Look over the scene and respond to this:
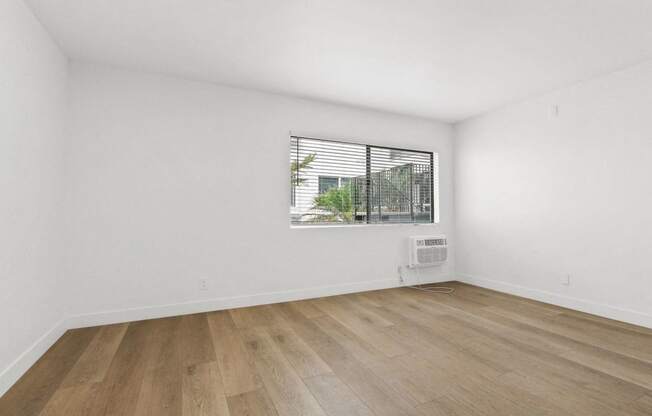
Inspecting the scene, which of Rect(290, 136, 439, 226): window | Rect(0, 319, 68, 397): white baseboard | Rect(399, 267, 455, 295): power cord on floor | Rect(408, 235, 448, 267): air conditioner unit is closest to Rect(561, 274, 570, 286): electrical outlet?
Rect(399, 267, 455, 295): power cord on floor

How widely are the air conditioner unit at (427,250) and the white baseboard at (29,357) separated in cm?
378

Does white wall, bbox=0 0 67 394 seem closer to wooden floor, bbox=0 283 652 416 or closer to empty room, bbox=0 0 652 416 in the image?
empty room, bbox=0 0 652 416

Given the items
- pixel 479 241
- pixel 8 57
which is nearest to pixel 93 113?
pixel 8 57

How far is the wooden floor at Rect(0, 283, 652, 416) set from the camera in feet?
5.28

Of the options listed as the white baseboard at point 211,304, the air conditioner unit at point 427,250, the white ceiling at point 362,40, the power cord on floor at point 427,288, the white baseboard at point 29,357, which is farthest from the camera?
the air conditioner unit at point 427,250

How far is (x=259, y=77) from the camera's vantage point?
3.08m

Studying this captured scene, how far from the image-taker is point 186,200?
121 inches

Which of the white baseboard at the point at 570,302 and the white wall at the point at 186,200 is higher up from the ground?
the white wall at the point at 186,200

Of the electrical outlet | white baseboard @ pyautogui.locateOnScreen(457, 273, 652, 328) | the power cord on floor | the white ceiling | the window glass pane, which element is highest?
the white ceiling

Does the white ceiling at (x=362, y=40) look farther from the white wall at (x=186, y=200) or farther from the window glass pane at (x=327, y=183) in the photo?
the window glass pane at (x=327, y=183)

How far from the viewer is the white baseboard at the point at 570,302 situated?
2.79 meters

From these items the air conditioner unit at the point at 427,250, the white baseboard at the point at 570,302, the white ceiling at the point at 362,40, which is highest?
the white ceiling at the point at 362,40

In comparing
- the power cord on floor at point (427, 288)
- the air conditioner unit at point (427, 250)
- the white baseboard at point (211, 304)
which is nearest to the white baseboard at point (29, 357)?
the white baseboard at point (211, 304)

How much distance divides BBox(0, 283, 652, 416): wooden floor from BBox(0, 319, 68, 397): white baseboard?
0.16 feet
